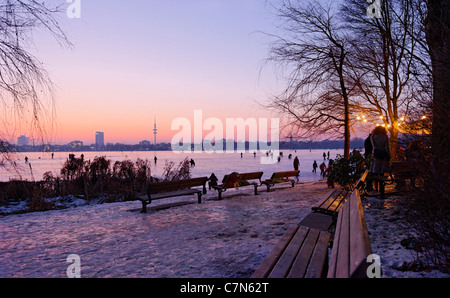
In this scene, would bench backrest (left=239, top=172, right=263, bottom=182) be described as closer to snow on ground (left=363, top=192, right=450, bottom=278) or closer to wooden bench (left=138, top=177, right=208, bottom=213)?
wooden bench (left=138, top=177, right=208, bottom=213)

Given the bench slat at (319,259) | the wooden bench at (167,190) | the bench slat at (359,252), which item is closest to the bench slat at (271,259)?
the bench slat at (319,259)

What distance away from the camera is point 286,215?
7.18 meters

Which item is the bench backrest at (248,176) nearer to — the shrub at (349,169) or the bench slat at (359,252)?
the shrub at (349,169)

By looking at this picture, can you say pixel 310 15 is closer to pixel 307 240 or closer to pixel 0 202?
pixel 307 240

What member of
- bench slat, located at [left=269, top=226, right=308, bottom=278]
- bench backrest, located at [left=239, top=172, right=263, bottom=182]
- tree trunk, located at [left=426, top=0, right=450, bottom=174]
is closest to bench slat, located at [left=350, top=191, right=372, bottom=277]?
bench slat, located at [left=269, top=226, right=308, bottom=278]

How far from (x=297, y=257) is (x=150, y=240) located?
11.1ft

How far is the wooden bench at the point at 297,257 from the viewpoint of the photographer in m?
2.62

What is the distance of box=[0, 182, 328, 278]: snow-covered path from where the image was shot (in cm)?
408

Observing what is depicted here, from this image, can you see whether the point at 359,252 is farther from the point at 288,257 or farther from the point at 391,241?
the point at 391,241

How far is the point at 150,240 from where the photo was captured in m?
5.46

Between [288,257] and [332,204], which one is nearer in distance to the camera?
[288,257]

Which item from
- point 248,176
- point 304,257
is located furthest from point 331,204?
point 248,176

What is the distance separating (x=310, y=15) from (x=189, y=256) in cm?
1128
